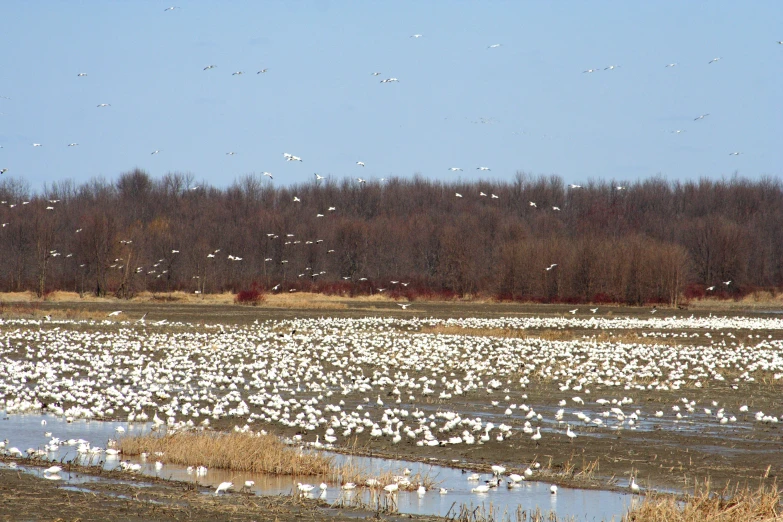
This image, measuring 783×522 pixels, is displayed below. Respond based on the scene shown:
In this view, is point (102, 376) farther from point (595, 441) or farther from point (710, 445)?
point (710, 445)

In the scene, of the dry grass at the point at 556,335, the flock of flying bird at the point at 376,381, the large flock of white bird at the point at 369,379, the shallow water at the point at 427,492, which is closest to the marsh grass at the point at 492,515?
the shallow water at the point at 427,492

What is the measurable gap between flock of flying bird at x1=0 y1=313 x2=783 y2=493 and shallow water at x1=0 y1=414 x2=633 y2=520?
0.48 m

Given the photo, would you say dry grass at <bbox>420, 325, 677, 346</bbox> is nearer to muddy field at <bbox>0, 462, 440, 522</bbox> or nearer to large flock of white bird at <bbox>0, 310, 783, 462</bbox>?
large flock of white bird at <bbox>0, 310, 783, 462</bbox>

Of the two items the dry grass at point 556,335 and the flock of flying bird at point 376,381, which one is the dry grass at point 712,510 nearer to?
the flock of flying bird at point 376,381

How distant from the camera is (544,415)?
1533 centimetres

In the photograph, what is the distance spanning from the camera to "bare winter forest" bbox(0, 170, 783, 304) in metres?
67.8

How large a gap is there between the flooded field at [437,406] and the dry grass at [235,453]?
0.21 metres

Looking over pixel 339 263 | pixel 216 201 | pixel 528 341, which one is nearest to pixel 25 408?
pixel 528 341

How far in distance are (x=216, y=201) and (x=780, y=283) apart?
68402mm

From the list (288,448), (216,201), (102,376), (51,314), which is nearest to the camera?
(288,448)

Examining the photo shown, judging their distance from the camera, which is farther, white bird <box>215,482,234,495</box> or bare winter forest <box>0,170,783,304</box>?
bare winter forest <box>0,170,783,304</box>

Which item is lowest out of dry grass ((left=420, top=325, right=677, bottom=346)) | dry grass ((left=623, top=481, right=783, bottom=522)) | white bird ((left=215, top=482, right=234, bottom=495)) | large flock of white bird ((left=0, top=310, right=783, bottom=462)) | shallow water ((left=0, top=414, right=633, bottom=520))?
shallow water ((left=0, top=414, right=633, bottom=520))

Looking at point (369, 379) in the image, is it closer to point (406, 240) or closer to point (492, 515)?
point (492, 515)

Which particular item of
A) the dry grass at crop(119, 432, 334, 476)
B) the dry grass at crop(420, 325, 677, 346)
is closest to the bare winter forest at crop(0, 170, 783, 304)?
the dry grass at crop(420, 325, 677, 346)
